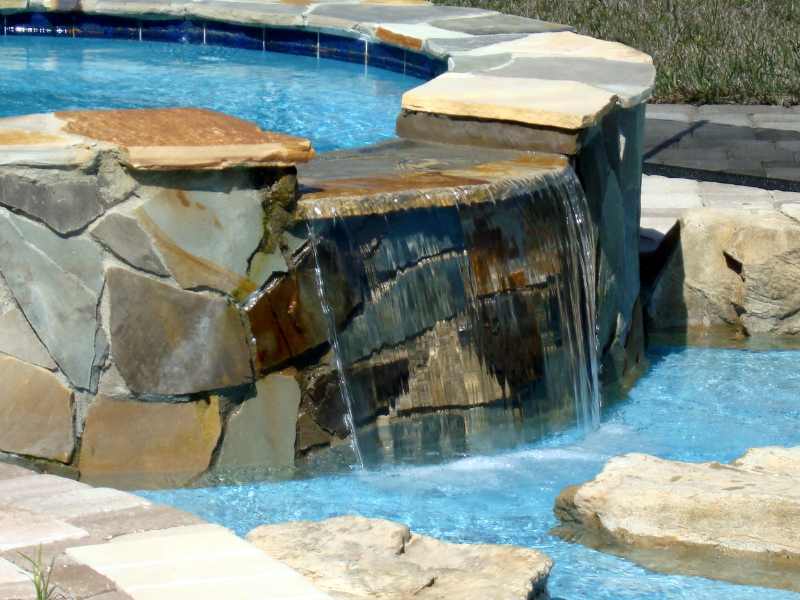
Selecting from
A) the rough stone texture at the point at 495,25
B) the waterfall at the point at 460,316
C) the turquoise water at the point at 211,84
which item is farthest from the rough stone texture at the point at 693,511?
the rough stone texture at the point at 495,25

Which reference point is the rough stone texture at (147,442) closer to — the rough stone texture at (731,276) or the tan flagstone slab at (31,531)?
the tan flagstone slab at (31,531)

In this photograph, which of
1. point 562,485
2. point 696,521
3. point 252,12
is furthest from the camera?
point 252,12

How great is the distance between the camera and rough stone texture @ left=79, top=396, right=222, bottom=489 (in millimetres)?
2699

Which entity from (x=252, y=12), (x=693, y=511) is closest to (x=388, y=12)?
(x=252, y=12)

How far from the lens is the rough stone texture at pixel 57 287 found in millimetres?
2562

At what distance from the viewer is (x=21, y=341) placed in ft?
8.76

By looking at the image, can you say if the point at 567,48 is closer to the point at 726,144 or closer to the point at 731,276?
the point at 731,276

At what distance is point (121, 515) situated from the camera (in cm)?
183

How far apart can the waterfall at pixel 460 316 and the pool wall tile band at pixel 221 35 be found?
2.80 m

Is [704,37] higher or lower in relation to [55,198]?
higher

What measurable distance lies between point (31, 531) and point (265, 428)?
1.11 m

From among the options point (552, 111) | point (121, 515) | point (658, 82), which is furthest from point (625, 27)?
point (121, 515)

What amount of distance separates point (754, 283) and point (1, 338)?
124 inches

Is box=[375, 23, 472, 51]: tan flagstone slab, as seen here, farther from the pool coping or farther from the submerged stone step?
the submerged stone step
